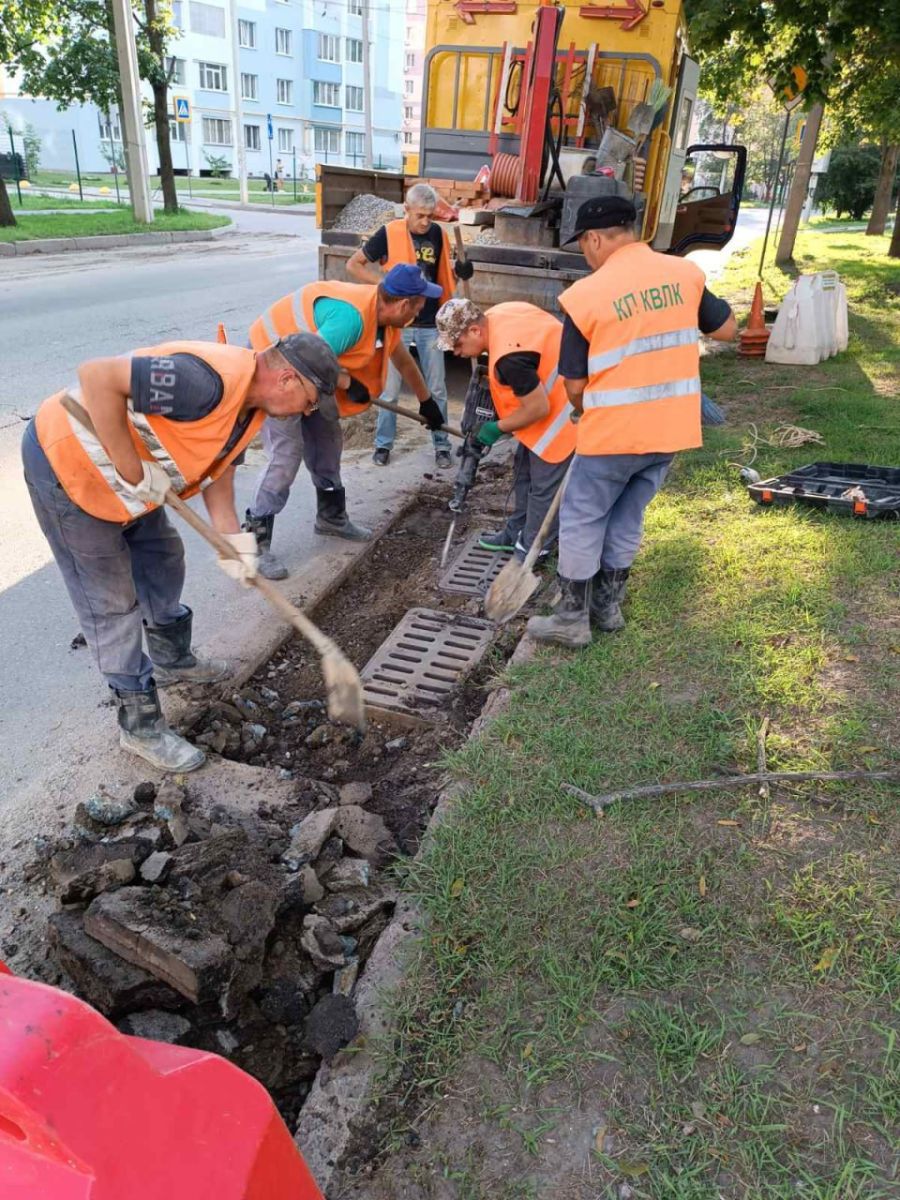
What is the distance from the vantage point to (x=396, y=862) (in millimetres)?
2736

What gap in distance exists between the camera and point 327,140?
52.7 meters

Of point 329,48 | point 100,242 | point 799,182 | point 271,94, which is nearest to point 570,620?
point 799,182

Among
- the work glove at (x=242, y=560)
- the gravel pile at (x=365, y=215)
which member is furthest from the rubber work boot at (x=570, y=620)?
the gravel pile at (x=365, y=215)

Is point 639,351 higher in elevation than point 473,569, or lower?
→ higher

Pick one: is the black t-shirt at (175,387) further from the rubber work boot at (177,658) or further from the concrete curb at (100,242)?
the concrete curb at (100,242)

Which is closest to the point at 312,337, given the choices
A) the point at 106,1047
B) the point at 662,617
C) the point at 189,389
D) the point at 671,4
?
the point at 189,389

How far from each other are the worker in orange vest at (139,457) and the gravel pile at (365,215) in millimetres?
5272

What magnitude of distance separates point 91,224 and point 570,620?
1802 cm

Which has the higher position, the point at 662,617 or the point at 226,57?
the point at 226,57

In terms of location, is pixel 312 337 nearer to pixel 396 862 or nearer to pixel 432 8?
pixel 396 862

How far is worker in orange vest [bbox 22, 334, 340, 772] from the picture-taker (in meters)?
2.71

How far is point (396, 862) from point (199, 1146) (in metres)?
1.66

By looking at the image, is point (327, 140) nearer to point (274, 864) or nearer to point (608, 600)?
point (608, 600)

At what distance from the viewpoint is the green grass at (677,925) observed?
1879mm
